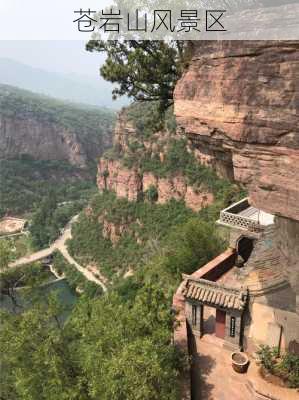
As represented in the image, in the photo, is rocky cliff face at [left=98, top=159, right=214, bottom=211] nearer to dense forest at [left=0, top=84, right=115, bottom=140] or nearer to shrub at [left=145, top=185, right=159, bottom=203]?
shrub at [left=145, top=185, right=159, bottom=203]

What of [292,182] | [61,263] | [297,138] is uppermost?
[297,138]

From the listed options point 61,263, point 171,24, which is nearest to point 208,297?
point 171,24

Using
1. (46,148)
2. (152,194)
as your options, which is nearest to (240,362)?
(152,194)

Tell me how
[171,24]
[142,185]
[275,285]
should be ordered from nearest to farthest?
[171,24], [275,285], [142,185]

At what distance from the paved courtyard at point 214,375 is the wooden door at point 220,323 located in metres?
0.24

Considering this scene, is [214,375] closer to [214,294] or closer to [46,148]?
[214,294]

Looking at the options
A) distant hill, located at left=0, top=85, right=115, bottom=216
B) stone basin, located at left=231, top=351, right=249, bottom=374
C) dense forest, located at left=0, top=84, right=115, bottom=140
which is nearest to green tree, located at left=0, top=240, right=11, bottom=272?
stone basin, located at left=231, top=351, right=249, bottom=374

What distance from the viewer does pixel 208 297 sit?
36.9 feet

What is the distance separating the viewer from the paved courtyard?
9.94 metres

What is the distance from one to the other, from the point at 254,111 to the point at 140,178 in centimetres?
4449

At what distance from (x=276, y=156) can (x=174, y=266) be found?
1165 cm

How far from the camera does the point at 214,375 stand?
34.6 ft

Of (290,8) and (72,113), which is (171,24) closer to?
(290,8)

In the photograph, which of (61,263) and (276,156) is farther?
(61,263)
